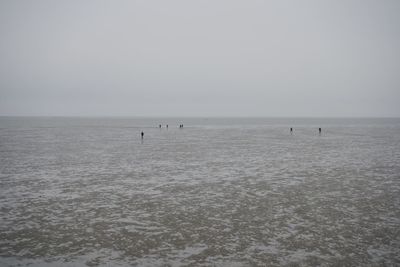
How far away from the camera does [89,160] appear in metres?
37.3

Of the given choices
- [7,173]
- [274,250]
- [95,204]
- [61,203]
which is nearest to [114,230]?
[95,204]

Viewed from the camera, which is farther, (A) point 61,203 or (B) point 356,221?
(A) point 61,203

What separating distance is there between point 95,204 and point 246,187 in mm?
10713

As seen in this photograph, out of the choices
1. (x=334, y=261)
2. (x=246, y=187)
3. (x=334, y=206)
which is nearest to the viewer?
(x=334, y=261)

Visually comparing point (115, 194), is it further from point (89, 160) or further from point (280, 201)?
point (89, 160)

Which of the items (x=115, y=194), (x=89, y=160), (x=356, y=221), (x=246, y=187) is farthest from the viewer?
(x=89, y=160)

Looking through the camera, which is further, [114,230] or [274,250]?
[114,230]

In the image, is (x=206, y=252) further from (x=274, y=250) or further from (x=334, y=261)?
(x=334, y=261)

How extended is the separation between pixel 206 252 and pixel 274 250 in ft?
9.11

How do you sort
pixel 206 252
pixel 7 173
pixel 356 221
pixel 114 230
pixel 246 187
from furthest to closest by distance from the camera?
pixel 7 173, pixel 246 187, pixel 356 221, pixel 114 230, pixel 206 252

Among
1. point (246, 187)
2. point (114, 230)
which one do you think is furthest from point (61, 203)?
point (246, 187)

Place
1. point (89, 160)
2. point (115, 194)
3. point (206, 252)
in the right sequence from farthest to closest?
1. point (89, 160)
2. point (115, 194)
3. point (206, 252)

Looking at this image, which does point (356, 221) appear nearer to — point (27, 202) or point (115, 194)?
point (115, 194)

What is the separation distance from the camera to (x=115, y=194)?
2175 cm
